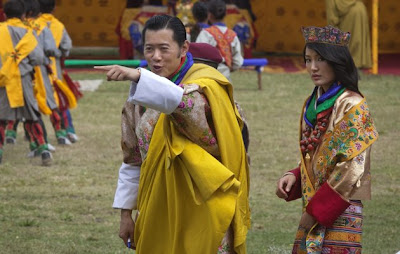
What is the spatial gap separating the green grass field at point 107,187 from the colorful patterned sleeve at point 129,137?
7.20ft

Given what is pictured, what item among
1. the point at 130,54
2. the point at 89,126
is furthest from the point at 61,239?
the point at 130,54

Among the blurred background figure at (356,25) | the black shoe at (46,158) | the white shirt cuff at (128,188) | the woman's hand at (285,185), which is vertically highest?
the white shirt cuff at (128,188)

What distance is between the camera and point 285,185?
13.4 ft

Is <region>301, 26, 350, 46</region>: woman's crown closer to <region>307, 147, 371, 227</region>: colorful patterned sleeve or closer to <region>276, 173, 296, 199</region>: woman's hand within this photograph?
<region>307, 147, 371, 227</region>: colorful patterned sleeve

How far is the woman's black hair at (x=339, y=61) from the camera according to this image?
3846 millimetres

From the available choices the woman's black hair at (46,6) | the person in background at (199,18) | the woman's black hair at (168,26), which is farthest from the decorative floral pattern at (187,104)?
the woman's black hair at (46,6)

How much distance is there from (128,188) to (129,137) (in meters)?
0.21

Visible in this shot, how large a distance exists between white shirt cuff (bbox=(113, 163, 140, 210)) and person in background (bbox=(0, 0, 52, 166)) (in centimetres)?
499

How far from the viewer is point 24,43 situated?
875cm

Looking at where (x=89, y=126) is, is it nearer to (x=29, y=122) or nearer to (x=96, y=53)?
(x=29, y=122)

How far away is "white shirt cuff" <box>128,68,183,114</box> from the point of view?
10.7 ft

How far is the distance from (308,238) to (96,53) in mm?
15760

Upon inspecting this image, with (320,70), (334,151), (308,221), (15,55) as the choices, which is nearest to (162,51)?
(320,70)

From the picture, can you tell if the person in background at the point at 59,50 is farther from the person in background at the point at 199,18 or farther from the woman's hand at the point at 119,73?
the woman's hand at the point at 119,73
